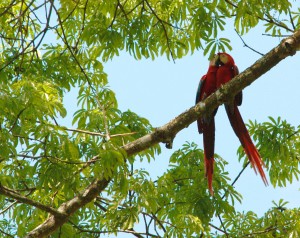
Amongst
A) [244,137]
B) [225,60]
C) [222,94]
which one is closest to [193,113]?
[222,94]

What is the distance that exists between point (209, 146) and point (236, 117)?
27 centimetres

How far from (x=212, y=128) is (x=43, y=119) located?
122 centimetres

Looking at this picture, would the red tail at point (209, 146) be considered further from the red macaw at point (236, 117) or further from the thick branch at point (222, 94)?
the thick branch at point (222, 94)

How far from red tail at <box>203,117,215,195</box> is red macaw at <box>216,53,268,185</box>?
0.15 m

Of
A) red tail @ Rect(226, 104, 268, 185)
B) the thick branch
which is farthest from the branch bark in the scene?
red tail @ Rect(226, 104, 268, 185)

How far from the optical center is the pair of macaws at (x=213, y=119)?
355cm

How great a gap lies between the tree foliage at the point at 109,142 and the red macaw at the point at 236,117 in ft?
0.64

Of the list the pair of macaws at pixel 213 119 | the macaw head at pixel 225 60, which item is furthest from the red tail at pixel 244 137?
the macaw head at pixel 225 60

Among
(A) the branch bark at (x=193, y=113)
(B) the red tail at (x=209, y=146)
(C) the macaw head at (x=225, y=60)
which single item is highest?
(C) the macaw head at (x=225, y=60)

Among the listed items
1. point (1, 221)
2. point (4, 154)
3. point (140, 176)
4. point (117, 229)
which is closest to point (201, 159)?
point (140, 176)

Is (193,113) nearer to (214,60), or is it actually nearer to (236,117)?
(236,117)

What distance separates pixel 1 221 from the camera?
15.0ft

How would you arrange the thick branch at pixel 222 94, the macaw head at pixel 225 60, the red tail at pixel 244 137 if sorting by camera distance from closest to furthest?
the thick branch at pixel 222 94, the red tail at pixel 244 137, the macaw head at pixel 225 60

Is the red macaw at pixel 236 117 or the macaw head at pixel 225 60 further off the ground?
the macaw head at pixel 225 60
